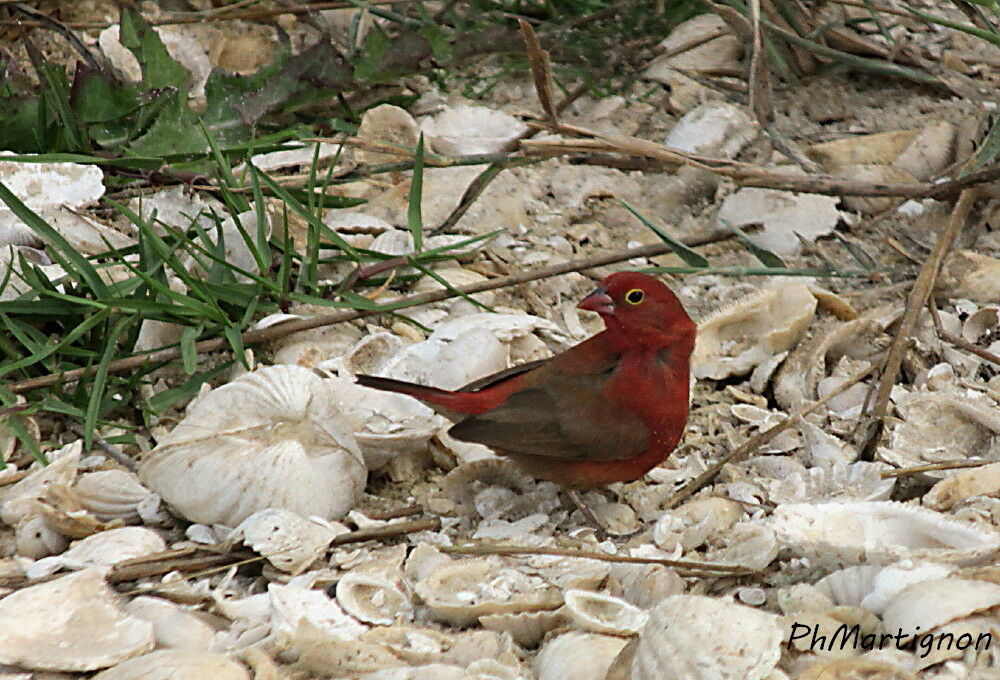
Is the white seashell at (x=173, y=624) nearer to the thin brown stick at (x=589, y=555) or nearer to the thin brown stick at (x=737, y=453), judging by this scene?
the thin brown stick at (x=589, y=555)

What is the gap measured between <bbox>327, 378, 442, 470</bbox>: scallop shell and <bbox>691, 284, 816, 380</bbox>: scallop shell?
67 cm

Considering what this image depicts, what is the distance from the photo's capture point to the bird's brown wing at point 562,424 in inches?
94.4

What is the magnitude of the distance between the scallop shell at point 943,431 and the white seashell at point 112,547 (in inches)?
55.0

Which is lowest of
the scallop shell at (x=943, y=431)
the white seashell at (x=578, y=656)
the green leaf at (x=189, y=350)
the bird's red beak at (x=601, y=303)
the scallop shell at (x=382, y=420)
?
the scallop shell at (x=943, y=431)

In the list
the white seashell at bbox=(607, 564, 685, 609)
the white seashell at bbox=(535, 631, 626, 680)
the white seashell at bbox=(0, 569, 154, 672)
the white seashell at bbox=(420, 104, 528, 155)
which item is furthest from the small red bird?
the white seashell at bbox=(420, 104, 528, 155)

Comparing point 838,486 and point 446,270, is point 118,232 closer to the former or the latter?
point 446,270

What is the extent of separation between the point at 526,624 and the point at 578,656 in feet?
0.57

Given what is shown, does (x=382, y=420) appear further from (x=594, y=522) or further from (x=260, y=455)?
(x=594, y=522)

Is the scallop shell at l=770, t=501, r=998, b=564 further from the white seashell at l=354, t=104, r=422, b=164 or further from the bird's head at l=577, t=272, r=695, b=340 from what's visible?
the white seashell at l=354, t=104, r=422, b=164

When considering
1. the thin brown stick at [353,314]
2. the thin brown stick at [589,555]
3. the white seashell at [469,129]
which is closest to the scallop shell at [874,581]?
the thin brown stick at [589,555]

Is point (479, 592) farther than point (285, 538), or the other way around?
point (285, 538)

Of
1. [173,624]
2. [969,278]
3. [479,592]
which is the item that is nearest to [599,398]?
[479,592]

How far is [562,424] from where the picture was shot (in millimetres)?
2447

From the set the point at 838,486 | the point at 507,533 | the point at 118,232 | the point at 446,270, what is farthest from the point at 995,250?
the point at 118,232
